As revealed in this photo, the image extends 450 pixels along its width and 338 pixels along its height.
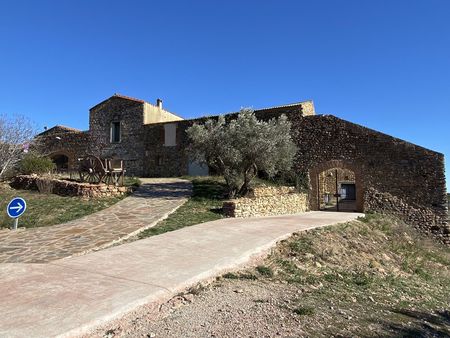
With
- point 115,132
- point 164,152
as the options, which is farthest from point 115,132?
point 164,152

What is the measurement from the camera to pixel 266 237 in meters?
7.52

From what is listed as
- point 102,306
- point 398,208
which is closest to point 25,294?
point 102,306

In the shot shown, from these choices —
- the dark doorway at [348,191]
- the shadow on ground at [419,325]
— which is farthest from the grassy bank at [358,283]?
the dark doorway at [348,191]

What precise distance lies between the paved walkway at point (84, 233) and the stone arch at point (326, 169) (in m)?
7.54

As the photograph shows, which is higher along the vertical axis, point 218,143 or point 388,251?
point 218,143

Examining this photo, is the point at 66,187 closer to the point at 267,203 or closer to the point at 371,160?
the point at 267,203

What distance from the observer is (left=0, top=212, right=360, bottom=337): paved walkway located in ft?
10.8

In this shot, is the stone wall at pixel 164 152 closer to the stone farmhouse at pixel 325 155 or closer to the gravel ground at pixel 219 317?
the stone farmhouse at pixel 325 155

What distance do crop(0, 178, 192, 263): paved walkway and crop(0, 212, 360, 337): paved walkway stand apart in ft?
1.71

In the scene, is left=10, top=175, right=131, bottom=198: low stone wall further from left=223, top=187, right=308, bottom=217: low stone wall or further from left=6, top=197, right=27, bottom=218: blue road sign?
left=223, top=187, right=308, bottom=217: low stone wall

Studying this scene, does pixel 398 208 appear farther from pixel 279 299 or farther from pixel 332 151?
pixel 279 299

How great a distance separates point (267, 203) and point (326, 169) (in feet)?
19.3

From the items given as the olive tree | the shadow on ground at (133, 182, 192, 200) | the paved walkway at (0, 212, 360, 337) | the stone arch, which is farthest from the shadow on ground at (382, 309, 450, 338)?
the stone arch

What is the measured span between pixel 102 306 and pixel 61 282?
1.09 m
